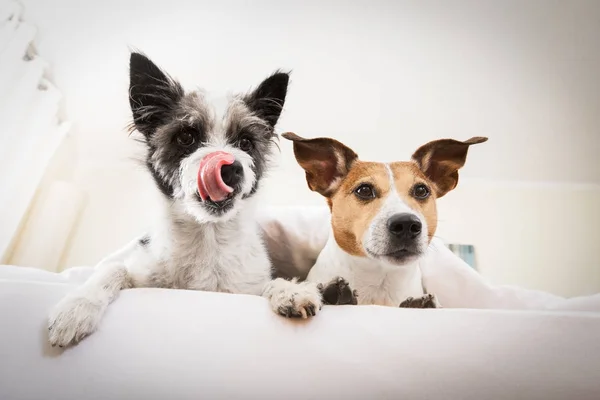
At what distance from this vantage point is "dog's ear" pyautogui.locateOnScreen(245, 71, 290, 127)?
3.29ft

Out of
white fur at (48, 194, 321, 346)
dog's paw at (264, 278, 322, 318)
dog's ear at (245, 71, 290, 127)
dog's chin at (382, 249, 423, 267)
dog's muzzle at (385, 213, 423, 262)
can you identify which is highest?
dog's ear at (245, 71, 290, 127)

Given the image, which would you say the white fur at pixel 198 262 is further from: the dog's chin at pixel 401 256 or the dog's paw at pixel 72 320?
the dog's chin at pixel 401 256

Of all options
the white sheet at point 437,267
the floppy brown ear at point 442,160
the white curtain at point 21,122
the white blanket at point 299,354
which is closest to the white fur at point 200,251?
the white blanket at point 299,354

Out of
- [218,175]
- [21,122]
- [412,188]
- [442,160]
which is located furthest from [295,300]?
[21,122]

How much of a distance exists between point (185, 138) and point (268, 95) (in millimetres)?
239

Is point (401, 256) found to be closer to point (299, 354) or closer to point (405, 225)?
point (405, 225)

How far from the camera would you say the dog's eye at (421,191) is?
922mm

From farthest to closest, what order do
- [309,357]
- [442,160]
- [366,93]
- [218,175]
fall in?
[366,93]
[442,160]
[218,175]
[309,357]

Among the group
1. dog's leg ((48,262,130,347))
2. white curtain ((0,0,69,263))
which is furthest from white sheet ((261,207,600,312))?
white curtain ((0,0,69,263))

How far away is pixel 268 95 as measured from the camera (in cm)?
101

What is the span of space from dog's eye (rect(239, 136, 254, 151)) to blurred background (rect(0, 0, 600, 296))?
23 centimetres

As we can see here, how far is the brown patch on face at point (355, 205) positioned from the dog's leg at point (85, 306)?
47 centimetres

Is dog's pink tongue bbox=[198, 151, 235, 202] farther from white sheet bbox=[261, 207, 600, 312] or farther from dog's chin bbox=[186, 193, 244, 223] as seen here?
white sheet bbox=[261, 207, 600, 312]

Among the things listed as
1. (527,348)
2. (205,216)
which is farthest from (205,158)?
(527,348)
